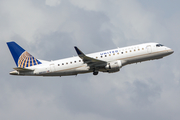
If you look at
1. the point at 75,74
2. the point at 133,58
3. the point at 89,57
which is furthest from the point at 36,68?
the point at 133,58

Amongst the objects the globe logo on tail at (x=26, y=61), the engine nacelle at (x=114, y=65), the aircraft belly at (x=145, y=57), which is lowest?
the engine nacelle at (x=114, y=65)

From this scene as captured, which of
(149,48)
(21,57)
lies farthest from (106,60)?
(21,57)

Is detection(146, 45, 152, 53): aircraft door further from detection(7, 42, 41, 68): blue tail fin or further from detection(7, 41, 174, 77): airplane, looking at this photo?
detection(7, 42, 41, 68): blue tail fin

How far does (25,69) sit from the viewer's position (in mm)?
55438

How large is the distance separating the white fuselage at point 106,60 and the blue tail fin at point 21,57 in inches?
91.6

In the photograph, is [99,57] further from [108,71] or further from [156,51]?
[156,51]

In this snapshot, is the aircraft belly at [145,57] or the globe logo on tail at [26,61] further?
the globe logo on tail at [26,61]

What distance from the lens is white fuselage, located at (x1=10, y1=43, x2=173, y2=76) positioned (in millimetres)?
55053

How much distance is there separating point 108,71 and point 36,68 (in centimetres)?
1584

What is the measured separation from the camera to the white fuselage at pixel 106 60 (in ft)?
181

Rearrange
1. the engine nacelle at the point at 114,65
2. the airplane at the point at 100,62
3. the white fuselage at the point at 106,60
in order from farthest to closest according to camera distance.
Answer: the white fuselage at the point at 106,60 → the airplane at the point at 100,62 → the engine nacelle at the point at 114,65

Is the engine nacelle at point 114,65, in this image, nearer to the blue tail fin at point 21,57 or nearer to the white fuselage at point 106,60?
the white fuselage at point 106,60

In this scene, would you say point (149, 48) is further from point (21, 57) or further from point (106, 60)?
→ point (21, 57)

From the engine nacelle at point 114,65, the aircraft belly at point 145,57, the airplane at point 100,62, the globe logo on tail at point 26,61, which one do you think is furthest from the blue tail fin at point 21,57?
the aircraft belly at point 145,57
